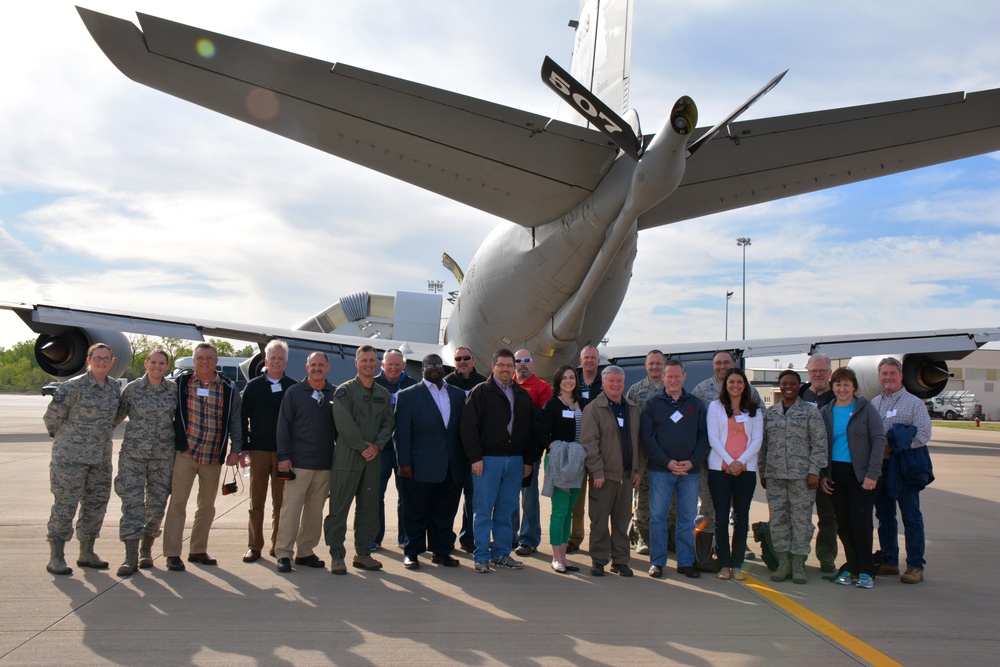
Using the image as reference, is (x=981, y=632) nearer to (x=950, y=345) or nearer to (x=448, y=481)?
(x=448, y=481)

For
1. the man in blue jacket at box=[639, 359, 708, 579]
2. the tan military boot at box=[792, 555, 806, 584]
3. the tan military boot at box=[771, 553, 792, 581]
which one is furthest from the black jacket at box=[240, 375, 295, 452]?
the tan military boot at box=[792, 555, 806, 584]

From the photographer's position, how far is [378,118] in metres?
5.70

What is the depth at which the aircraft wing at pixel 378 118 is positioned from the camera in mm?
4871

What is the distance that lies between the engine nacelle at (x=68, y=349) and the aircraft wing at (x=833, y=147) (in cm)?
1184

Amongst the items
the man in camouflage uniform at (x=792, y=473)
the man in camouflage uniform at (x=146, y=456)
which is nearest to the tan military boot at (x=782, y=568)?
the man in camouflage uniform at (x=792, y=473)

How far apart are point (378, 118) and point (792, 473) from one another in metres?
4.33

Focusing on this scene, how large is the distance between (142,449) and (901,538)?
7.06 metres

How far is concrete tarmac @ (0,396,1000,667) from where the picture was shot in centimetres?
367

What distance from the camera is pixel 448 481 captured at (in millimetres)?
5898

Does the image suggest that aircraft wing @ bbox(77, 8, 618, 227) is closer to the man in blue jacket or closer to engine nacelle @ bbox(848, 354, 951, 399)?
the man in blue jacket

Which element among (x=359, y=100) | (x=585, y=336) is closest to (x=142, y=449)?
(x=359, y=100)

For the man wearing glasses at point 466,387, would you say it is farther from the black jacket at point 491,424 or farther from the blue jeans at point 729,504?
the blue jeans at point 729,504

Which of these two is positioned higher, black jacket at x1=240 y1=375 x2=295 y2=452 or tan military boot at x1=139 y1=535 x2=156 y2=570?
black jacket at x1=240 y1=375 x2=295 y2=452

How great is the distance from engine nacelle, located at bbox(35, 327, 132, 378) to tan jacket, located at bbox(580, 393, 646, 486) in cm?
1137
